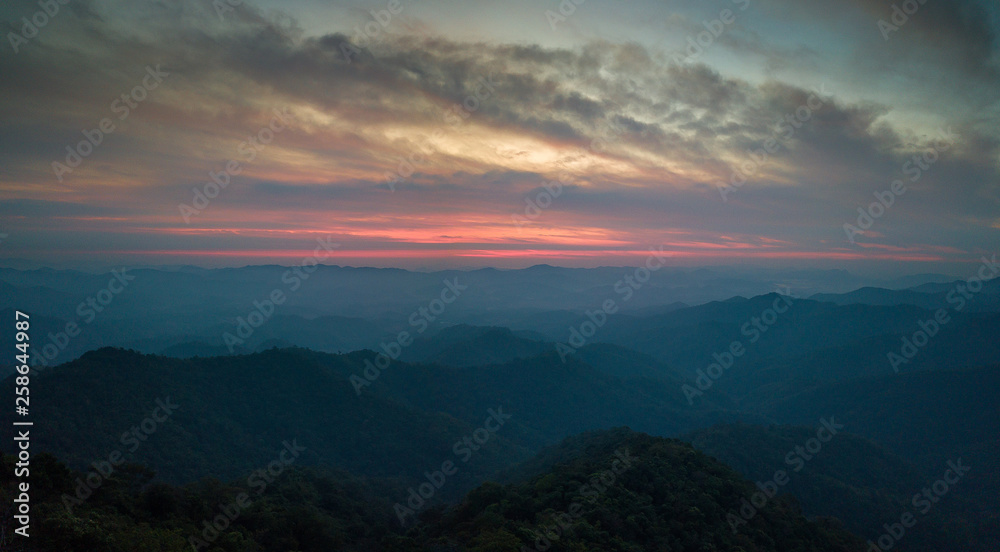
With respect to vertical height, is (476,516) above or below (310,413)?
above

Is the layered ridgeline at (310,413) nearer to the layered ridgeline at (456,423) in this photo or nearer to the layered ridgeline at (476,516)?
the layered ridgeline at (456,423)

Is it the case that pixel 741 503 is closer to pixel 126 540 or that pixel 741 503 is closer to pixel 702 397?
pixel 126 540

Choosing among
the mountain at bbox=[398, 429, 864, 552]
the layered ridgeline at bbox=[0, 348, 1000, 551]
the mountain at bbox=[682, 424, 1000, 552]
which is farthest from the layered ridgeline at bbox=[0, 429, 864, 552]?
the mountain at bbox=[682, 424, 1000, 552]

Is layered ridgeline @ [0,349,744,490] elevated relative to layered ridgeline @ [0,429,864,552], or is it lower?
lower

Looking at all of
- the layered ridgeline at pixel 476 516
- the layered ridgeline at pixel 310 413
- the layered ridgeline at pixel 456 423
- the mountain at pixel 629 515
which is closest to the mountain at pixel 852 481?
the layered ridgeline at pixel 456 423

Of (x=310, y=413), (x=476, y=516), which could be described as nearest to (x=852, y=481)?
(x=476, y=516)

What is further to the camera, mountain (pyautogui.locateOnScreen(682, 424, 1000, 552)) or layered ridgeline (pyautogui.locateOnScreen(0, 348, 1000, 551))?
mountain (pyautogui.locateOnScreen(682, 424, 1000, 552))

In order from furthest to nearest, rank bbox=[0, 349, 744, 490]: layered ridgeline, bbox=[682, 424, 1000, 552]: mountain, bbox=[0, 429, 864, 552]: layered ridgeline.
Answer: bbox=[682, 424, 1000, 552]: mountain < bbox=[0, 349, 744, 490]: layered ridgeline < bbox=[0, 429, 864, 552]: layered ridgeline

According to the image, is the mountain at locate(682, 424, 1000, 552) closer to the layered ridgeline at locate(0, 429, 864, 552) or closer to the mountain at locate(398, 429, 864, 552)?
the layered ridgeline at locate(0, 429, 864, 552)

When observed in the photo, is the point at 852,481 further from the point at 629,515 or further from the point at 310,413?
the point at 310,413
